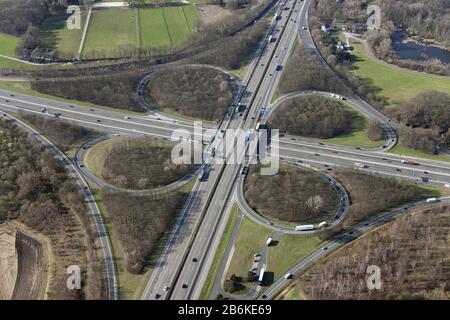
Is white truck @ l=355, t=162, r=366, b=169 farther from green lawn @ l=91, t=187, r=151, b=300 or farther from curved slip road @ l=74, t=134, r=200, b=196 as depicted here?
green lawn @ l=91, t=187, r=151, b=300

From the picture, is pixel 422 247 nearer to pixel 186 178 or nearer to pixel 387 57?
pixel 186 178

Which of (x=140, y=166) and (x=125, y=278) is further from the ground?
(x=140, y=166)

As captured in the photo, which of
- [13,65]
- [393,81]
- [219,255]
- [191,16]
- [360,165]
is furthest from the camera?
[191,16]

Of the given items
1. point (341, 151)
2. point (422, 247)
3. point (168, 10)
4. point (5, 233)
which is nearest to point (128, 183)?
point (5, 233)

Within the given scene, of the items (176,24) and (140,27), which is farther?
(176,24)

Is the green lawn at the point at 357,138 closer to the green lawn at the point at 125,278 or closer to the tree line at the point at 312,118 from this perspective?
the tree line at the point at 312,118

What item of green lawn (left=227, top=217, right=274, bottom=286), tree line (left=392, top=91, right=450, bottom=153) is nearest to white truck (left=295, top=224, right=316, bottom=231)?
green lawn (left=227, top=217, right=274, bottom=286)

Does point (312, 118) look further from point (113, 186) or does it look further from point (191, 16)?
point (191, 16)

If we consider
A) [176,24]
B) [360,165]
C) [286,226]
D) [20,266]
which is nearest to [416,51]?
[360,165]

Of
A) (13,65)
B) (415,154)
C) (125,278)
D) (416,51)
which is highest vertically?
(13,65)
